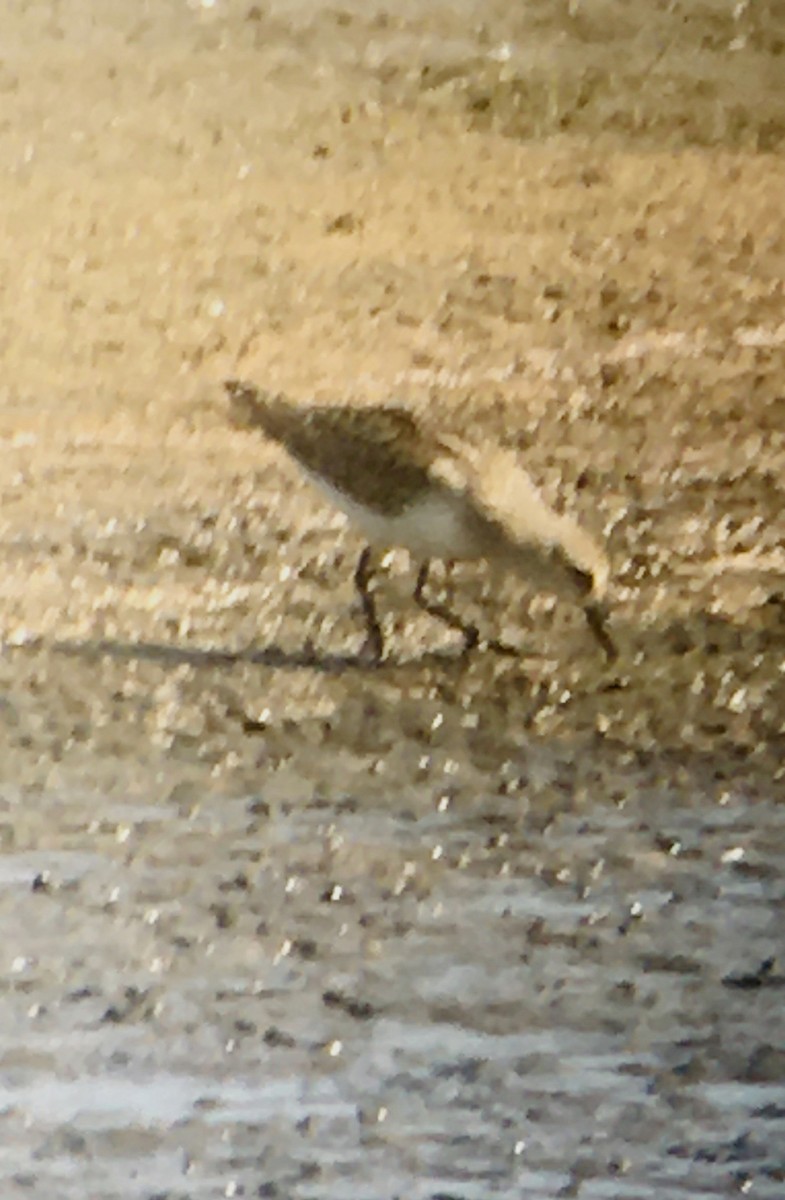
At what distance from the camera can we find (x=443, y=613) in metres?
0.64

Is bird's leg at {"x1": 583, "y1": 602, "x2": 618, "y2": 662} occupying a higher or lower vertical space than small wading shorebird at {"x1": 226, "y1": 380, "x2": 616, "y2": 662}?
lower

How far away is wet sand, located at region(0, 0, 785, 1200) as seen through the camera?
2.00 ft

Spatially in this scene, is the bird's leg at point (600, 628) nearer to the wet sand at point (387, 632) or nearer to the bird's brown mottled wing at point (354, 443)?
the wet sand at point (387, 632)

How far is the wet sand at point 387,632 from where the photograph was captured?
2.00 feet

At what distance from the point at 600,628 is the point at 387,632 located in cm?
12

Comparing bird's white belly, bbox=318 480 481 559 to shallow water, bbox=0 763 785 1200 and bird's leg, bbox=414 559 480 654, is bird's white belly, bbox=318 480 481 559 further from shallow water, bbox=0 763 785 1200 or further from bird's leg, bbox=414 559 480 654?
shallow water, bbox=0 763 785 1200

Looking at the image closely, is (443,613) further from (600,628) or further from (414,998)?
(414,998)

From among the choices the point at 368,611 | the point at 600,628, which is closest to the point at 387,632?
the point at 368,611

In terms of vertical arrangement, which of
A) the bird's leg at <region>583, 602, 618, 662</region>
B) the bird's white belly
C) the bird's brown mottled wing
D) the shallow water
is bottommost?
the shallow water

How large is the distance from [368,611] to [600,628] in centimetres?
13

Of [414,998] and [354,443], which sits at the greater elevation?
[354,443]

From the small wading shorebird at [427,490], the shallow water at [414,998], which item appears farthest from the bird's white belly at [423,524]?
the shallow water at [414,998]

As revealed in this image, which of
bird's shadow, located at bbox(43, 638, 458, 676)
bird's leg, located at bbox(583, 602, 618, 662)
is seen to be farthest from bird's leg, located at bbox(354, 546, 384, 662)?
bird's leg, located at bbox(583, 602, 618, 662)

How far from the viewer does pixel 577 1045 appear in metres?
0.66
